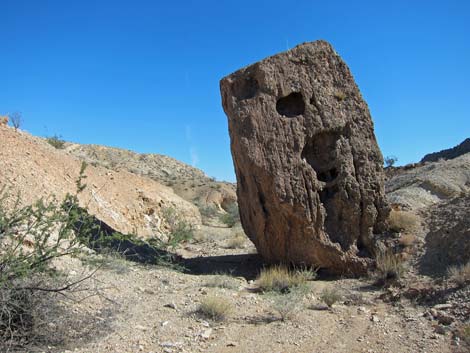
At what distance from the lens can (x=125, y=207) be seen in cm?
1446

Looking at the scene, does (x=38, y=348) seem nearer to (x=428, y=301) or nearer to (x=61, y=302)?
(x=61, y=302)

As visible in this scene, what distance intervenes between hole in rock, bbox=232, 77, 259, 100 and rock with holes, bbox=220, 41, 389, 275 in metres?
0.02

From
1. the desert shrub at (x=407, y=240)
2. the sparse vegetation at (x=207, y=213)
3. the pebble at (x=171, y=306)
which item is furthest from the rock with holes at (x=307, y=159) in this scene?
the sparse vegetation at (x=207, y=213)

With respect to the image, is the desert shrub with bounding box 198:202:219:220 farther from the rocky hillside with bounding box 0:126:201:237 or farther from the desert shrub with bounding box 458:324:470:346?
the desert shrub with bounding box 458:324:470:346

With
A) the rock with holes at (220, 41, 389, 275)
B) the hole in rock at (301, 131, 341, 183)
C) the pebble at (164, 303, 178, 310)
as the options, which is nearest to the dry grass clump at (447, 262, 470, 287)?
the rock with holes at (220, 41, 389, 275)

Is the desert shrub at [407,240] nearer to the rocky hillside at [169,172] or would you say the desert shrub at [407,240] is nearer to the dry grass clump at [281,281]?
the dry grass clump at [281,281]

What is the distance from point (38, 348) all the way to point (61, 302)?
35.7 inches

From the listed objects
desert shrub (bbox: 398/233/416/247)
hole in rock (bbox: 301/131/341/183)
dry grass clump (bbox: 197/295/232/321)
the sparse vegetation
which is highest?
the sparse vegetation

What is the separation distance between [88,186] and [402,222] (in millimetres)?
8895

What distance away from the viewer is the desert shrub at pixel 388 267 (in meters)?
7.69

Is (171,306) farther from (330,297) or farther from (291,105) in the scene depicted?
(291,105)

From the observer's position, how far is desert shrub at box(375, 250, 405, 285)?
25.2ft

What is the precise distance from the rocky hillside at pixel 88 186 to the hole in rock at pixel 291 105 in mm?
3844

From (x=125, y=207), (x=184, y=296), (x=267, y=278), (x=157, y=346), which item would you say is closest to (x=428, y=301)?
(x=267, y=278)
